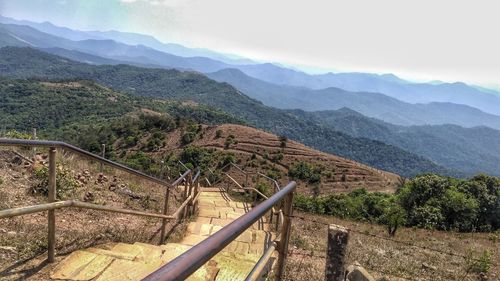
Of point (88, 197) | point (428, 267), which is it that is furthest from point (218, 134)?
point (428, 267)

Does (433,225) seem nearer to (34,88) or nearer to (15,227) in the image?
(15,227)

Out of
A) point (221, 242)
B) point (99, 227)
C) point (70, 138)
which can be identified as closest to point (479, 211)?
point (99, 227)

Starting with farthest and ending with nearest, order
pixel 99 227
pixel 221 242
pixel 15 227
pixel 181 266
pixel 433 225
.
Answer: pixel 433 225
pixel 99 227
pixel 15 227
pixel 221 242
pixel 181 266

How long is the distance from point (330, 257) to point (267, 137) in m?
71.5

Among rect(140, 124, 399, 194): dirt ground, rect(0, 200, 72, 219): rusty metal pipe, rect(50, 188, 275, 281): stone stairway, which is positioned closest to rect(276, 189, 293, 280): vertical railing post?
rect(50, 188, 275, 281): stone stairway

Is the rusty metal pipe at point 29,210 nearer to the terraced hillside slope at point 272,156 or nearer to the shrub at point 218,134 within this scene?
the terraced hillside slope at point 272,156

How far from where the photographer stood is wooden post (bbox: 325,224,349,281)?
3.59 meters

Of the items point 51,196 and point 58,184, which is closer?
point 51,196

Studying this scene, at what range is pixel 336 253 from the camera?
3.61 meters

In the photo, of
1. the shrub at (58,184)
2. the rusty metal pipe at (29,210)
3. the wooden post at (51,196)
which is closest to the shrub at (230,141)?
the shrub at (58,184)

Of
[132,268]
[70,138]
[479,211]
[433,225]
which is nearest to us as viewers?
[132,268]

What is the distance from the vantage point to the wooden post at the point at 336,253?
11.8 ft

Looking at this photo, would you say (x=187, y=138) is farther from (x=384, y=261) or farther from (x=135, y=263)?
(x=135, y=263)

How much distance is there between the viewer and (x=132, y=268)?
3623mm
